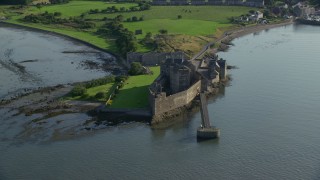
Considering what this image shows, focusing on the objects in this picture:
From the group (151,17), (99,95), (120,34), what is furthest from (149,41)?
(99,95)

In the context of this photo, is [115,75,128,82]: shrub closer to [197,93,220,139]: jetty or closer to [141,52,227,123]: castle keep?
[141,52,227,123]: castle keep

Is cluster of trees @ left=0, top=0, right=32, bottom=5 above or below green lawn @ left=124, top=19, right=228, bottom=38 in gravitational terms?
above

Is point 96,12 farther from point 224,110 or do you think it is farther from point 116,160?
point 116,160

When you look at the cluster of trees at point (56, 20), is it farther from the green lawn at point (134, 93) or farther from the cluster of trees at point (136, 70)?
the green lawn at point (134, 93)

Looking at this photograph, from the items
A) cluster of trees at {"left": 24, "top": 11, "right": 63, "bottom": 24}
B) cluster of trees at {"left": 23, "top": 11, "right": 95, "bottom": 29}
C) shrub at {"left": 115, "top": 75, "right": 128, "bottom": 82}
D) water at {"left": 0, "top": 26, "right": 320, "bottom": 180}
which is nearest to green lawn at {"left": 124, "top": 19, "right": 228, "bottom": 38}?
cluster of trees at {"left": 23, "top": 11, "right": 95, "bottom": 29}

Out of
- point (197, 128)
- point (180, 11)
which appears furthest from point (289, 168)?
point (180, 11)

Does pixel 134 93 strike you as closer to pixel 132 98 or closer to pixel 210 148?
pixel 132 98

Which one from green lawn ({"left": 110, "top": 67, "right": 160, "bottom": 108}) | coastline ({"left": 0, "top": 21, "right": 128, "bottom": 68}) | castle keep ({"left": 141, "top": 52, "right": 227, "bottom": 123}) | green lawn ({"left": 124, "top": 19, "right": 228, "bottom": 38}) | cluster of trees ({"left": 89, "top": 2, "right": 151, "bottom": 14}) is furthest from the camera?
cluster of trees ({"left": 89, "top": 2, "right": 151, "bottom": 14})
